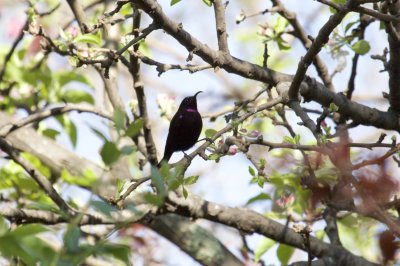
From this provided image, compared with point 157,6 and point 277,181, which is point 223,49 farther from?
point 277,181

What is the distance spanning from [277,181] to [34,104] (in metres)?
1.63

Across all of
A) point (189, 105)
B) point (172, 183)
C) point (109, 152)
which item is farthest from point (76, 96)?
point (109, 152)

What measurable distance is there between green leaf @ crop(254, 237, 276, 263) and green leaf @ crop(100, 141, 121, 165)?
2.57 m

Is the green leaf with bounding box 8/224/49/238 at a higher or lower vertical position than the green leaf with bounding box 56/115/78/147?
lower

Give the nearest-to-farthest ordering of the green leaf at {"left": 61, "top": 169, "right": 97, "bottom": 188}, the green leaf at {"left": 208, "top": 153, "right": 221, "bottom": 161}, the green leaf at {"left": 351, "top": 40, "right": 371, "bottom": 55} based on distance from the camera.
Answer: the green leaf at {"left": 208, "top": 153, "right": 221, "bottom": 161}, the green leaf at {"left": 351, "top": 40, "right": 371, "bottom": 55}, the green leaf at {"left": 61, "top": 169, "right": 97, "bottom": 188}

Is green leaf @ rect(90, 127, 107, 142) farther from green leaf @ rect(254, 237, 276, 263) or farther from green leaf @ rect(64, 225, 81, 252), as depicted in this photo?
green leaf @ rect(254, 237, 276, 263)

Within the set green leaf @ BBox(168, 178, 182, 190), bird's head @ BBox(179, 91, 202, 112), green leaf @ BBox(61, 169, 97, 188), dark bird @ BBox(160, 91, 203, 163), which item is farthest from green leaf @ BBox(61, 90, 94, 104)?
green leaf @ BBox(168, 178, 182, 190)

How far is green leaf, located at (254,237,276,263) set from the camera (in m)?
4.01

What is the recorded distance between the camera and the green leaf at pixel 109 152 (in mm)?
1525

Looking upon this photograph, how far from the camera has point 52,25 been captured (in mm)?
6867

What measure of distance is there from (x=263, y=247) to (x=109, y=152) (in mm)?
2592

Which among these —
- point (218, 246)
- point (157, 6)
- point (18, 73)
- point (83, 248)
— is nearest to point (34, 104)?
point (18, 73)

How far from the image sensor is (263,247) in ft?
13.2

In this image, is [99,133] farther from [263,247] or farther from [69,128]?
[69,128]
